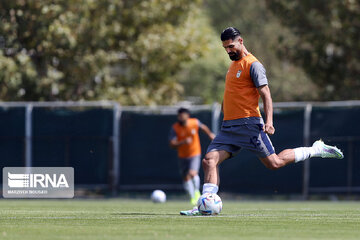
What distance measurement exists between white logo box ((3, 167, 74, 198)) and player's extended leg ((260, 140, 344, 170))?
28.7ft

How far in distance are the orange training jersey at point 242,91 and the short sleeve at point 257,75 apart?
0.08 m

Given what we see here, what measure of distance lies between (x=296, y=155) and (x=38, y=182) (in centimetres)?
999

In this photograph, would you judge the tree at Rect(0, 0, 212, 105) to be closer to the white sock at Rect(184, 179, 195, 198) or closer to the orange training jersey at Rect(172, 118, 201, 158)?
the orange training jersey at Rect(172, 118, 201, 158)

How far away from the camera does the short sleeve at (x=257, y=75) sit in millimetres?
10047

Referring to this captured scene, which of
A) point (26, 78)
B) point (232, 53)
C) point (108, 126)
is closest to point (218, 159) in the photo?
point (232, 53)

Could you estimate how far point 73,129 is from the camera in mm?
21359

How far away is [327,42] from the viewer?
81.7ft

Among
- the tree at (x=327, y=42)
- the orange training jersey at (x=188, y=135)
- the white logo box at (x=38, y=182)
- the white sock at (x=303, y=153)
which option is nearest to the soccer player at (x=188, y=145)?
the orange training jersey at (x=188, y=135)

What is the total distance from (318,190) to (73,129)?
666 cm

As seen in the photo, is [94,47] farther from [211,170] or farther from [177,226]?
[177,226]

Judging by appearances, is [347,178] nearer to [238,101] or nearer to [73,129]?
[73,129]

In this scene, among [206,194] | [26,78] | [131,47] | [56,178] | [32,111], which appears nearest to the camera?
[206,194]

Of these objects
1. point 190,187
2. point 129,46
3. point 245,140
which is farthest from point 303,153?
point 129,46

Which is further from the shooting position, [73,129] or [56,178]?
[73,129]
